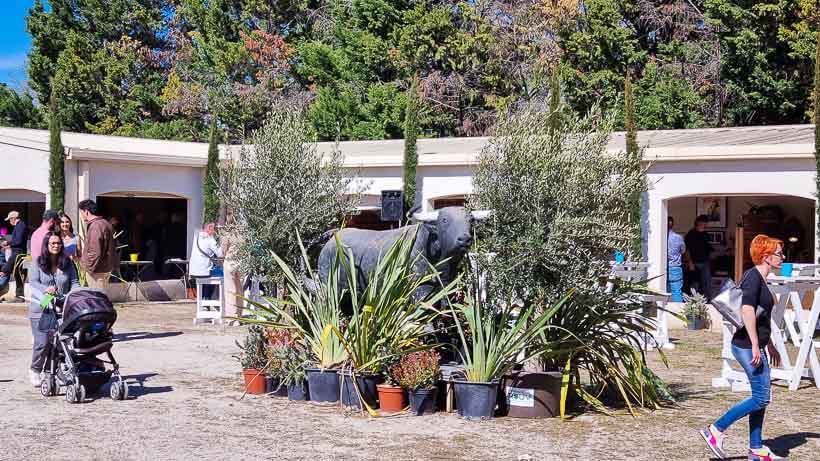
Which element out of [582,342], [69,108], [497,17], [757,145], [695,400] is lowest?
[695,400]

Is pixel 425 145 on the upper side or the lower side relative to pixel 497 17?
lower

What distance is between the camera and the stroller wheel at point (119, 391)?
930cm

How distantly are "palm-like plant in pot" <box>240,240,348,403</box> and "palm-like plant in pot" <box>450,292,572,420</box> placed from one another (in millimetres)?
1196

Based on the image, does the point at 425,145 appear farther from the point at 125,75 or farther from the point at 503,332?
the point at 125,75

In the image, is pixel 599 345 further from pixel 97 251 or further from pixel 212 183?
pixel 212 183

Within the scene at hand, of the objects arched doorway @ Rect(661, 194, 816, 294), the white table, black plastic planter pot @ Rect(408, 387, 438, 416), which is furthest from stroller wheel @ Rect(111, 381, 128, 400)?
arched doorway @ Rect(661, 194, 816, 294)

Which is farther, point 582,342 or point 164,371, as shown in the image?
point 164,371

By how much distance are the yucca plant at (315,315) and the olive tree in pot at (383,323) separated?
7.0 inches

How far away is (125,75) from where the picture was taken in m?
39.3

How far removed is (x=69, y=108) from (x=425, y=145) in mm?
19778

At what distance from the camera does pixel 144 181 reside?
21.3 metres

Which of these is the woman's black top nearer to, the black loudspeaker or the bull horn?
the bull horn

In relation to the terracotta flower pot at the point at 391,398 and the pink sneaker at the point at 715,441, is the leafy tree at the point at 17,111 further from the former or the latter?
the pink sneaker at the point at 715,441

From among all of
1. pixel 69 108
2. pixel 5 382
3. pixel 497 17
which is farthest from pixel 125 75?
pixel 5 382
